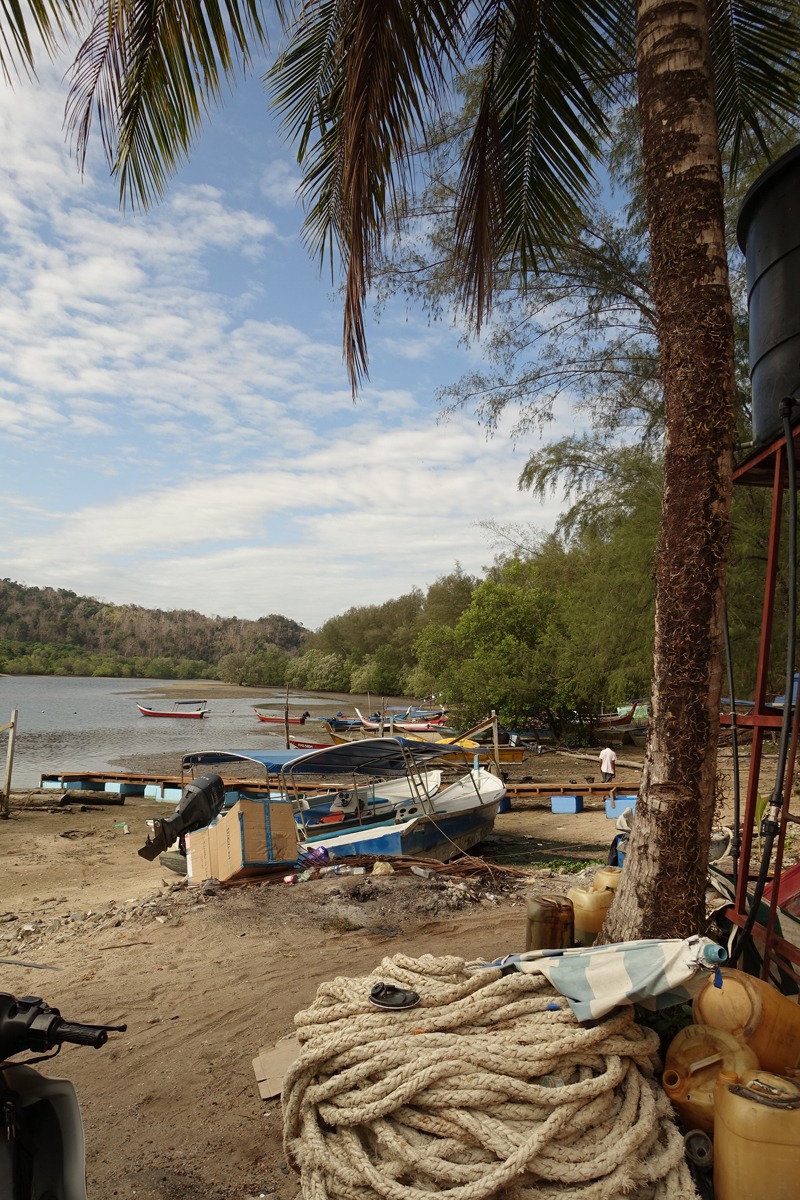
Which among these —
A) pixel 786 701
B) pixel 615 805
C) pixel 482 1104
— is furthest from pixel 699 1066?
pixel 615 805

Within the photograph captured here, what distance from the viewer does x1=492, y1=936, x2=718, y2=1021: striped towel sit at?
257 centimetres

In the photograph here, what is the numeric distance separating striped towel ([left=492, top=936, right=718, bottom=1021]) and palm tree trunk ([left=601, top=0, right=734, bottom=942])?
0.49 metres

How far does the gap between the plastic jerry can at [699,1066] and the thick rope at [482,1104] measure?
2.8 inches

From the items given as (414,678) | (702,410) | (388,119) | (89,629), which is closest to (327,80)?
(388,119)

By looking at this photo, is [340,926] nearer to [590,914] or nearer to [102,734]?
[590,914]

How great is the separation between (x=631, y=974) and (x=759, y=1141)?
569 mm

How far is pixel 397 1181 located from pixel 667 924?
1475 mm

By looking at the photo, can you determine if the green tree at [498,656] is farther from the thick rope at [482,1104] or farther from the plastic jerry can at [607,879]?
the thick rope at [482,1104]

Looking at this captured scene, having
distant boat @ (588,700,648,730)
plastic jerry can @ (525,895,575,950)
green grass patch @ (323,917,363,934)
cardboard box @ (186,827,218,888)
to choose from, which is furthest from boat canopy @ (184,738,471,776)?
distant boat @ (588,700,648,730)

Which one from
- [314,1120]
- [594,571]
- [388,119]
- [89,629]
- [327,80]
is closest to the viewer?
[314,1120]

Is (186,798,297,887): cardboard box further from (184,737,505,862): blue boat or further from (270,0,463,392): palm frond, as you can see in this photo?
(270,0,463,392): palm frond

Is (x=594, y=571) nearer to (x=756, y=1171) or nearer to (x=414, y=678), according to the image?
(x=756, y=1171)

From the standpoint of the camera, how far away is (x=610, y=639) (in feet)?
63.9

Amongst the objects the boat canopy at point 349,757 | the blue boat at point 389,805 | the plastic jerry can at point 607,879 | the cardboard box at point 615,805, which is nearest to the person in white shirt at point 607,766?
the cardboard box at point 615,805
